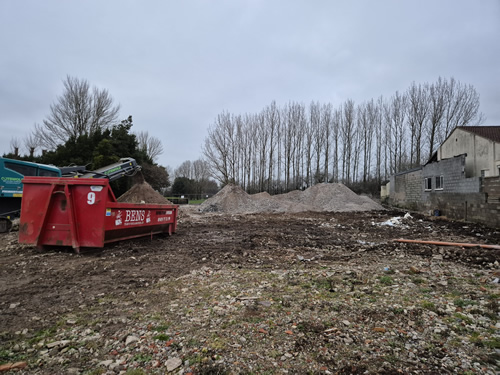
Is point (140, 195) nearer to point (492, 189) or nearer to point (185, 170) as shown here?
point (492, 189)

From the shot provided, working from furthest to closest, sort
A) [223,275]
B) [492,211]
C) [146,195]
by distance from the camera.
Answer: [146,195], [492,211], [223,275]

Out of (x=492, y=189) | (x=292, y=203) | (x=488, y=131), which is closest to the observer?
(x=492, y=189)

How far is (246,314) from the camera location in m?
3.12

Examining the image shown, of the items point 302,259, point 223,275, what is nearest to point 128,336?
point 223,275

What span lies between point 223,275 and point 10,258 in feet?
14.7

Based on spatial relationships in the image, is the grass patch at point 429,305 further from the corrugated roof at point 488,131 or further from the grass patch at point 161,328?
the corrugated roof at point 488,131

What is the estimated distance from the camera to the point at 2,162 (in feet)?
28.3

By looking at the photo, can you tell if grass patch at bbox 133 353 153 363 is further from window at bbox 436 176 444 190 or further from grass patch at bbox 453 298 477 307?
window at bbox 436 176 444 190

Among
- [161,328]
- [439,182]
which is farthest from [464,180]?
[161,328]

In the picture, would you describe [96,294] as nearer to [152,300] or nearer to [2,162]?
[152,300]

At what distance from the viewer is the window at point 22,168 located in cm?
889

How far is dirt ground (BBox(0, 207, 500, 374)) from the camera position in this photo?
227 cm

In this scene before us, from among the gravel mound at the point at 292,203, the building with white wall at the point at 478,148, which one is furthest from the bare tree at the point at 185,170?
the building with white wall at the point at 478,148

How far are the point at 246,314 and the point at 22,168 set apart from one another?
10.1m
